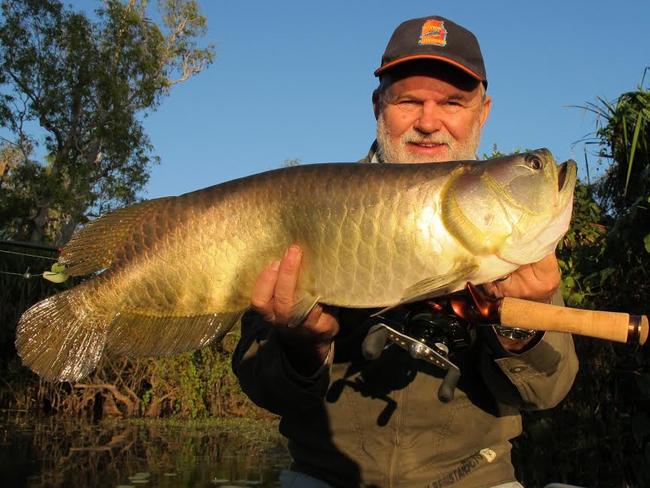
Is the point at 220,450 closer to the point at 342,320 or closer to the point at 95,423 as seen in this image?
the point at 95,423

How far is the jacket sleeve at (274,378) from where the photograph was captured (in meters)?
2.92

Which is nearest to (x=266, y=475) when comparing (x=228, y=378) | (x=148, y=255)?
(x=228, y=378)

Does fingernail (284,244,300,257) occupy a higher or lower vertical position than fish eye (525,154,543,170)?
lower

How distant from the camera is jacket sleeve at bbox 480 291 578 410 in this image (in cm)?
280

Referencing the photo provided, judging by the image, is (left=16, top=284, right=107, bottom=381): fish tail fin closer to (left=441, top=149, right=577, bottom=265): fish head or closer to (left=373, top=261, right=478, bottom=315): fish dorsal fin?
(left=373, top=261, right=478, bottom=315): fish dorsal fin

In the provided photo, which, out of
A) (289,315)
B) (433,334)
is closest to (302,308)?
(289,315)

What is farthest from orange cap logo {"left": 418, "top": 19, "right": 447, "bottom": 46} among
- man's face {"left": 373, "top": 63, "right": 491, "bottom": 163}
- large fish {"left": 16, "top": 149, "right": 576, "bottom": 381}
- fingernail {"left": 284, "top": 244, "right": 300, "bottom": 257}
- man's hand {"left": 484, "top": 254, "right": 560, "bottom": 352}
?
fingernail {"left": 284, "top": 244, "right": 300, "bottom": 257}

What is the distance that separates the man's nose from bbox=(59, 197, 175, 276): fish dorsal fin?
1.61m

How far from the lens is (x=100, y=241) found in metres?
2.82

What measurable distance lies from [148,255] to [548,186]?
146 centimetres

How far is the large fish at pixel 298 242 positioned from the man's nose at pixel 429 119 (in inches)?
50.0

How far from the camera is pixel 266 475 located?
8.43 m

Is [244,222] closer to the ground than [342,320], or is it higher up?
higher up

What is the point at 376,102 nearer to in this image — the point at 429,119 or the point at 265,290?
the point at 429,119
